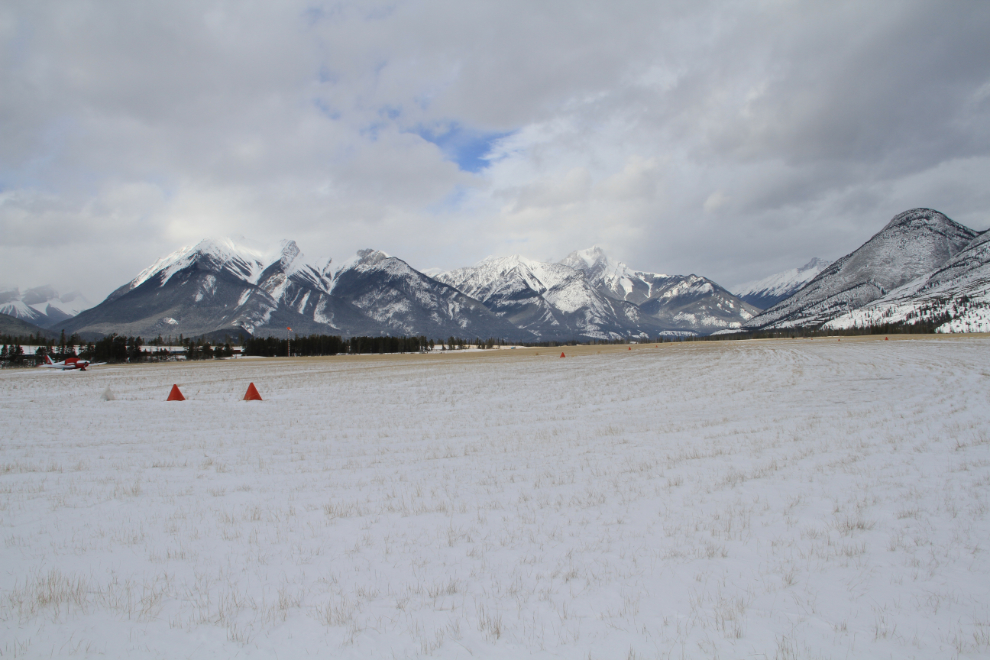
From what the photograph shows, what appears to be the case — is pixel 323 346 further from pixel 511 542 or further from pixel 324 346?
pixel 511 542

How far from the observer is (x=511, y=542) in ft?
24.2

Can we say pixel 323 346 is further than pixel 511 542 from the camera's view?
Yes

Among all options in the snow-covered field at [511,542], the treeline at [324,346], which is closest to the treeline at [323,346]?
the treeline at [324,346]

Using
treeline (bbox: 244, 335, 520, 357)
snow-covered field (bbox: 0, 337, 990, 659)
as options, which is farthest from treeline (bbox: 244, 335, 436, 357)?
snow-covered field (bbox: 0, 337, 990, 659)

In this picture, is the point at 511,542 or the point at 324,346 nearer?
the point at 511,542

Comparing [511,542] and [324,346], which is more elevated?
[324,346]

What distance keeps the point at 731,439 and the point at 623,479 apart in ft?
17.9

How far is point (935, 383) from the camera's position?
25.8 m

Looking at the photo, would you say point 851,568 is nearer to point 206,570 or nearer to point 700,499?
point 700,499

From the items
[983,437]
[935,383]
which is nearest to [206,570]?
[983,437]

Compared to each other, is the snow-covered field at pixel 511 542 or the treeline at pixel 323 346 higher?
the treeline at pixel 323 346

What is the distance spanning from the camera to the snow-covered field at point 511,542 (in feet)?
16.6

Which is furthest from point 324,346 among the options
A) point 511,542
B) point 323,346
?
point 511,542

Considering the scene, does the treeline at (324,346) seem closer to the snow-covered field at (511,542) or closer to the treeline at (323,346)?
the treeline at (323,346)
